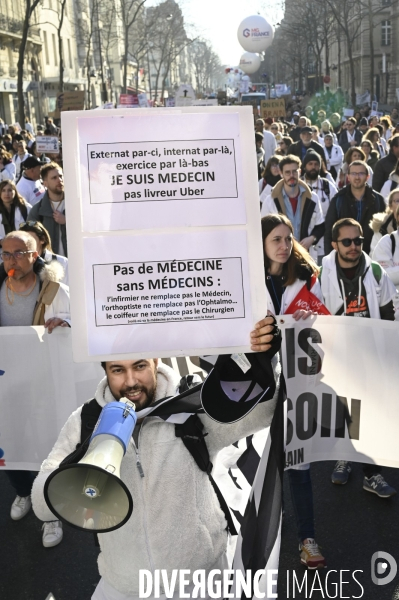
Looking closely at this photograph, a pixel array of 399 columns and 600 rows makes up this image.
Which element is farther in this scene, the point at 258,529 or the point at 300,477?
the point at 300,477

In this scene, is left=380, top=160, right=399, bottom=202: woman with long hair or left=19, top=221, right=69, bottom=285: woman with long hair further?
left=380, top=160, right=399, bottom=202: woman with long hair

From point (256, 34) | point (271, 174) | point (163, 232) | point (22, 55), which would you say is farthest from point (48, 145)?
point (256, 34)

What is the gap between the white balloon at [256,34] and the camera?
2068 inches

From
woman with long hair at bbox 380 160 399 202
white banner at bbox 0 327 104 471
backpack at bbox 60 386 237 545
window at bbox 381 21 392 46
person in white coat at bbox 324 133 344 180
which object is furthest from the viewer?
window at bbox 381 21 392 46

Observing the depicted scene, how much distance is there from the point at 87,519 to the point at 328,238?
5463 millimetres

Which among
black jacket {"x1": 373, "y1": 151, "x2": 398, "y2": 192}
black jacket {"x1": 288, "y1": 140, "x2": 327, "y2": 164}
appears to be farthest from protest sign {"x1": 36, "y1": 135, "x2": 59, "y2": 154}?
black jacket {"x1": 373, "y1": 151, "x2": 398, "y2": 192}

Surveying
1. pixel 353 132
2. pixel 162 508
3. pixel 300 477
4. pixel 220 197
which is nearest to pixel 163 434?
pixel 162 508

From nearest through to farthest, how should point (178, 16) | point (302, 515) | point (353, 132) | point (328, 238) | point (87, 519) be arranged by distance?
point (87, 519)
point (302, 515)
point (328, 238)
point (353, 132)
point (178, 16)

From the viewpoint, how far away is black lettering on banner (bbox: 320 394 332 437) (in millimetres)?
4281

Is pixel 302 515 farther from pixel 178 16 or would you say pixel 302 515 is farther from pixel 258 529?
pixel 178 16

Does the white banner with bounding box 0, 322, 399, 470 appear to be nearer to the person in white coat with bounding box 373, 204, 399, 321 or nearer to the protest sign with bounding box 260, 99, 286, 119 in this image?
the person in white coat with bounding box 373, 204, 399, 321

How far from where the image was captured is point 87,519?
2.24 meters

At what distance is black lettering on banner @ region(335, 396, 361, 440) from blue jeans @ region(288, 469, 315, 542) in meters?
0.34

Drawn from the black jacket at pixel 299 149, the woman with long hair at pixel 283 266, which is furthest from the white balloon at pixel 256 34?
the woman with long hair at pixel 283 266
